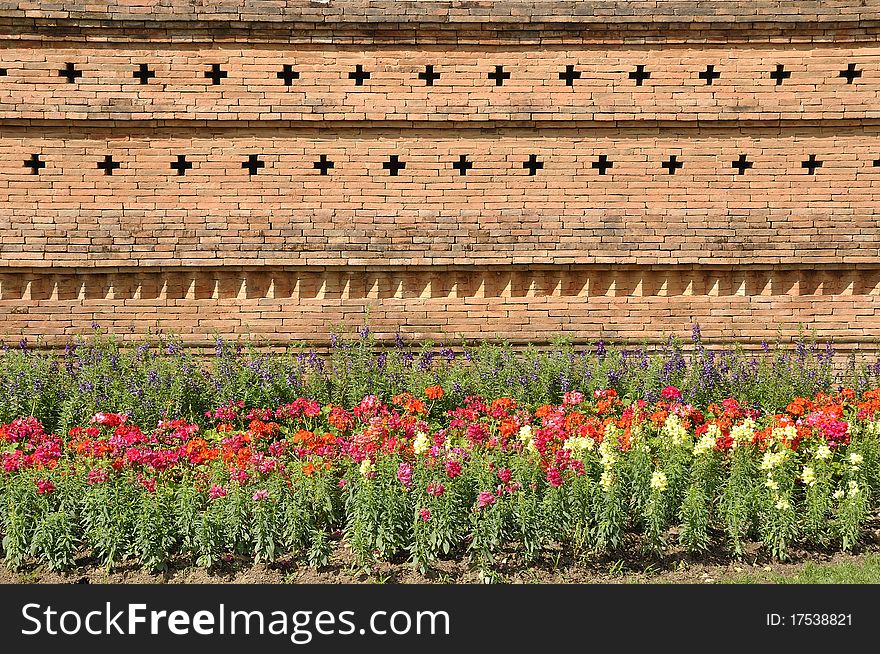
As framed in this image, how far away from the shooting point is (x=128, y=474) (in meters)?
5.31

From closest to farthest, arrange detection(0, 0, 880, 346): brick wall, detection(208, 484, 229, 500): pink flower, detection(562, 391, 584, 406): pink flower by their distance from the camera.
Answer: detection(208, 484, 229, 500): pink flower → detection(562, 391, 584, 406): pink flower → detection(0, 0, 880, 346): brick wall

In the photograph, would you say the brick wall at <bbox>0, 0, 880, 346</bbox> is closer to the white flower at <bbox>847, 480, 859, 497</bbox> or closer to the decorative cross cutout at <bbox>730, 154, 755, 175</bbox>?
the decorative cross cutout at <bbox>730, 154, 755, 175</bbox>

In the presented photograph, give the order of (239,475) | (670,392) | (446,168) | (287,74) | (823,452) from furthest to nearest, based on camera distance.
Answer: (446,168) < (287,74) < (670,392) < (823,452) < (239,475)

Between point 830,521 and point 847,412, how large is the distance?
1.73 metres

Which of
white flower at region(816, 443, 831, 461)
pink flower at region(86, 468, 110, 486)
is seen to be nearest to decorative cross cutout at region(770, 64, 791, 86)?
white flower at region(816, 443, 831, 461)

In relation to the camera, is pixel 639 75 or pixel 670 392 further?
pixel 639 75

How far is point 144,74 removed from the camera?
8898 mm

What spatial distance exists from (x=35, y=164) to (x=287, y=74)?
110 inches

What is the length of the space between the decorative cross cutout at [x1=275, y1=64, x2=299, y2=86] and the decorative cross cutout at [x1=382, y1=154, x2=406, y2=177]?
1.30 meters

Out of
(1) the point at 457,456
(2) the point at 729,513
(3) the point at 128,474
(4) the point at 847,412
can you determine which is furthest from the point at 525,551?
(4) the point at 847,412

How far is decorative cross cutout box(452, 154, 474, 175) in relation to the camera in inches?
359

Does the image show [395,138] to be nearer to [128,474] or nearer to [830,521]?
[128,474]

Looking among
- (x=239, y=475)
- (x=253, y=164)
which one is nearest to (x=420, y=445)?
(x=239, y=475)

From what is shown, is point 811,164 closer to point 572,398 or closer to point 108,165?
point 572,398
